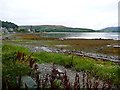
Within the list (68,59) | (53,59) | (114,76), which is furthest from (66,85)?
(53,59)

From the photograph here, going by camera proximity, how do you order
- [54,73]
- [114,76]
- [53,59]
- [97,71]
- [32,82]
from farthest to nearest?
[53,59]
[97,71]
[114,76]
[32,82]
[54,73]

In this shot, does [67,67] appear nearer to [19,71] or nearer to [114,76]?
[114,76]

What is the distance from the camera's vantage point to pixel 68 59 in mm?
19812

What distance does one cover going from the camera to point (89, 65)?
17578mm

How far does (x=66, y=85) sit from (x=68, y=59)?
14.4 metres

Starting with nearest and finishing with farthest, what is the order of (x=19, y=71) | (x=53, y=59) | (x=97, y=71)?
(x=19, y=71) < (x=97, y=71) < (x=53, y=59)

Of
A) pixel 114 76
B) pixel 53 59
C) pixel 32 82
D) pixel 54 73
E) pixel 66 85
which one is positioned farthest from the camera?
pixel 53 59

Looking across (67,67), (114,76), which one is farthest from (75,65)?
(114,76)

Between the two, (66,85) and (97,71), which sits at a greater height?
Answer: (66,85)

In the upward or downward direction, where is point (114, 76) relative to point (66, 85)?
downward

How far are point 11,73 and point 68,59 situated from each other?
37.4 feet

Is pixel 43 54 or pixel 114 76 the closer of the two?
pixel 114 76

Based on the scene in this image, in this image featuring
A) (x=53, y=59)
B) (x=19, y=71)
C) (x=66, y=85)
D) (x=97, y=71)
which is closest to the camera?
(x=66, y=85)

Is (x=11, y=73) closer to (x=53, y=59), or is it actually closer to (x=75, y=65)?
(x=75, y=65)
